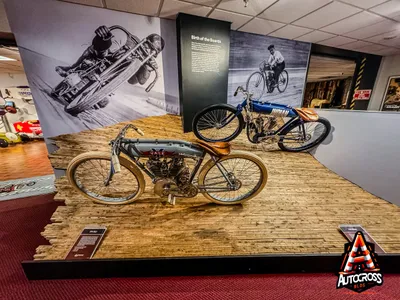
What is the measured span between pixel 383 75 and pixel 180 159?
849 cm

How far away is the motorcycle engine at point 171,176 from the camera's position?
1.81 m

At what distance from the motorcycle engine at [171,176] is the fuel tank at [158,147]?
0.11 metres

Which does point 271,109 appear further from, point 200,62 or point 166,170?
point 166,170

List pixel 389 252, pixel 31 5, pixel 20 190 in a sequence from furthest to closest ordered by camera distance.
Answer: pixel 20 190 < pixel 31 5 < pixel 389 252

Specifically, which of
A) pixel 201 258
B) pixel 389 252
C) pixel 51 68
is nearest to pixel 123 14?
pixel 51 68

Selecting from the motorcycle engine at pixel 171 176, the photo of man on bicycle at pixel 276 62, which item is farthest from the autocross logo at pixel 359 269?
the photo of man on bicycle at pixel 276 62

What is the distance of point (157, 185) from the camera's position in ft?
Answer: 6.01

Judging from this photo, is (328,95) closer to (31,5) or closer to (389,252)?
(389,252)

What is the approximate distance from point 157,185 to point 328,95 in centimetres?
1644

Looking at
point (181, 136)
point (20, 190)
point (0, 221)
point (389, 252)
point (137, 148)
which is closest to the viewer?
point (389, 252)

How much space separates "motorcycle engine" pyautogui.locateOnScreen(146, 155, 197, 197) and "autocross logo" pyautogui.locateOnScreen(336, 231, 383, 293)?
1.44 m

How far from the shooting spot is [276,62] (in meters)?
4.38

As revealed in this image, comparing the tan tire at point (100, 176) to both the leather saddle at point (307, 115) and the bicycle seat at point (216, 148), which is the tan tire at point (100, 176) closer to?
the bicycle seat at point (216, 148)

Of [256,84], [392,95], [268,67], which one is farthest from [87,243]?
[392,95]
